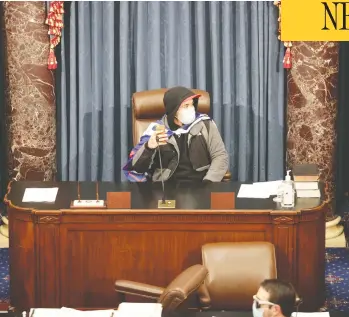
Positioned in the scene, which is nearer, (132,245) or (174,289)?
(174,289)

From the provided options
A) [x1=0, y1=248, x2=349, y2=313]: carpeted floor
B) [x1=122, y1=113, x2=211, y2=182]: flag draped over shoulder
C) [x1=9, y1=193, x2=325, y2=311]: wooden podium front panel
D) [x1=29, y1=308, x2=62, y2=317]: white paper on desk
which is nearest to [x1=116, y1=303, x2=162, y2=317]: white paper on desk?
[x1=29, y1=308, x2=62, y2=317]: white paper on desk

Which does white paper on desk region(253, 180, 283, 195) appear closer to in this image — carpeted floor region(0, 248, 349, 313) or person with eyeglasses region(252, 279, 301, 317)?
carpeted floor region(0, 248, 349, 313)

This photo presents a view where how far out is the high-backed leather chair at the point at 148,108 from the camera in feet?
22.9

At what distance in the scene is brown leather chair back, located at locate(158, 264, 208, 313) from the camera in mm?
4598

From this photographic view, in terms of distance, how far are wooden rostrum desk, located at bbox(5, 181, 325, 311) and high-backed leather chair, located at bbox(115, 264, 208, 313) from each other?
1.95 feet

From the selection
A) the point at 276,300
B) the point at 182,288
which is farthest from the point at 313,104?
the point at 276,300

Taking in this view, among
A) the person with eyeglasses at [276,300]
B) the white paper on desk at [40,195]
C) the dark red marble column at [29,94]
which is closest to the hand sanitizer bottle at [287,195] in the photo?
the white paper on desk at [40,195]

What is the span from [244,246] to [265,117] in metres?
2.85

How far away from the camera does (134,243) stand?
18.8 ft

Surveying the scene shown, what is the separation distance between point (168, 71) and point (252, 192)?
199 cm

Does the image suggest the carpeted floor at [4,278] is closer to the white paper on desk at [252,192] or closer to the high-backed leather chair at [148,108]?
the high-backed leather chair at [148,108]

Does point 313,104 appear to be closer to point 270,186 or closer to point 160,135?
point 270,186

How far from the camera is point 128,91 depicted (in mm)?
7828

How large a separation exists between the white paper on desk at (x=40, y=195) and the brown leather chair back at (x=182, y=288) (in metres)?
1.44
